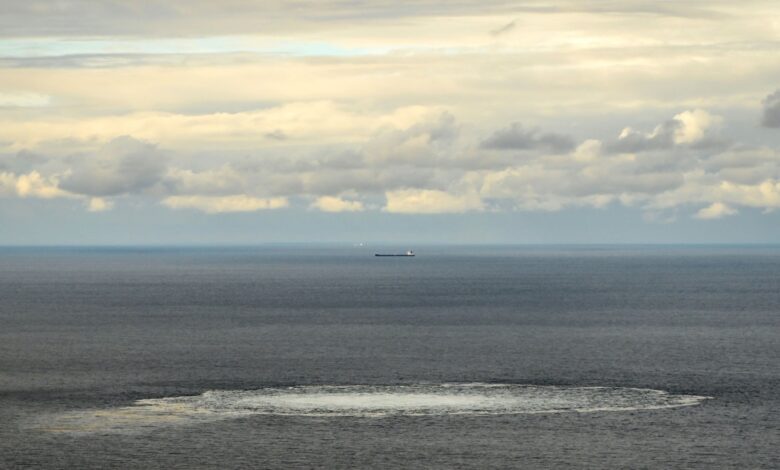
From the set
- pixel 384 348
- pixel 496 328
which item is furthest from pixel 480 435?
pixel 496 328

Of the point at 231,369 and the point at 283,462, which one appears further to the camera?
the point at 231,369

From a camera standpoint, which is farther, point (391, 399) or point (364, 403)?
point (391, 399)

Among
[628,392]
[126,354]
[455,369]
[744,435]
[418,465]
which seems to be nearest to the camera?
[418,465]

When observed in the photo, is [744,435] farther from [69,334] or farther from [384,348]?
[69,334]

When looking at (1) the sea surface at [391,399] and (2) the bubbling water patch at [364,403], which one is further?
(2) the bubbling water patch at [364,403]

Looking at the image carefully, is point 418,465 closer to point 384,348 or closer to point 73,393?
point 73,393

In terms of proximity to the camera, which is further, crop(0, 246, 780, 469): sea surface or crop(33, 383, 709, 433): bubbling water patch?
crop(33, 383, 709, 433): bubbling water patch

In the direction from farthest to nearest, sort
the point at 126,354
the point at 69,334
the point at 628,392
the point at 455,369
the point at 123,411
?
1. the point at 69,334
2. the point at 126,354
3. the point at 455,369
4. the point at 628,392
5. the point at 123,411
